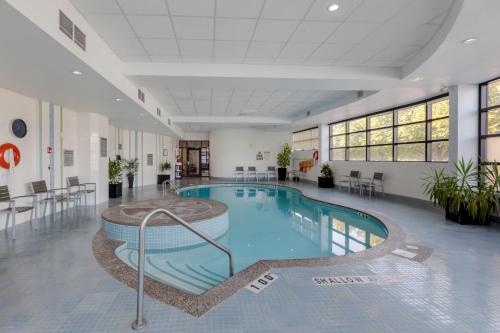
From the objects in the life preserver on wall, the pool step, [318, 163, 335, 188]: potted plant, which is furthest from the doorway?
the pool step

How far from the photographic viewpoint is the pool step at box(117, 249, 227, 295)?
3.08 metres

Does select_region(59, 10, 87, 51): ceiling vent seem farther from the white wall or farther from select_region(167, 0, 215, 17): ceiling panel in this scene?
the white wall

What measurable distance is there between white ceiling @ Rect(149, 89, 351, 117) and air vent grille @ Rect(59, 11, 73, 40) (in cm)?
400

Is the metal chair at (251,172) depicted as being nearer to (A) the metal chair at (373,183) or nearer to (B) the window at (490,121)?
(A) the metal chair at (373,183)

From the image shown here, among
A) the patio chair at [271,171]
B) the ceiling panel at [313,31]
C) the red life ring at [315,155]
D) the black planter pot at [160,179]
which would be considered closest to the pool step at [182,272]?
the ceiling panel at [313,31]

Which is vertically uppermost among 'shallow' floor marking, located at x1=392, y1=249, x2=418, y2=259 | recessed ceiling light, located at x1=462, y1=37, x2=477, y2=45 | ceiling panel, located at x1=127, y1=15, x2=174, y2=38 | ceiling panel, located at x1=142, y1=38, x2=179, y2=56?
ceiling panel, located at x1=127, y1=15, x2=174, y2=38

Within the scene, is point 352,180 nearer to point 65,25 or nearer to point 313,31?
point 313,31

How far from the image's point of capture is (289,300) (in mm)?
2229

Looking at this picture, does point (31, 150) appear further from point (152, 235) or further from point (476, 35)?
point (476, 35)

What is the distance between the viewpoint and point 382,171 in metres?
8.64

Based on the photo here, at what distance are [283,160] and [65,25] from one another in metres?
12.3

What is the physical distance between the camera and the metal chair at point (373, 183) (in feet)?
27.9

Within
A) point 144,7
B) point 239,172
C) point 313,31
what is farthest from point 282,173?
point 144,7

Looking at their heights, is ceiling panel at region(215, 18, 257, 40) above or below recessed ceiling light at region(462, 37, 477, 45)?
above
